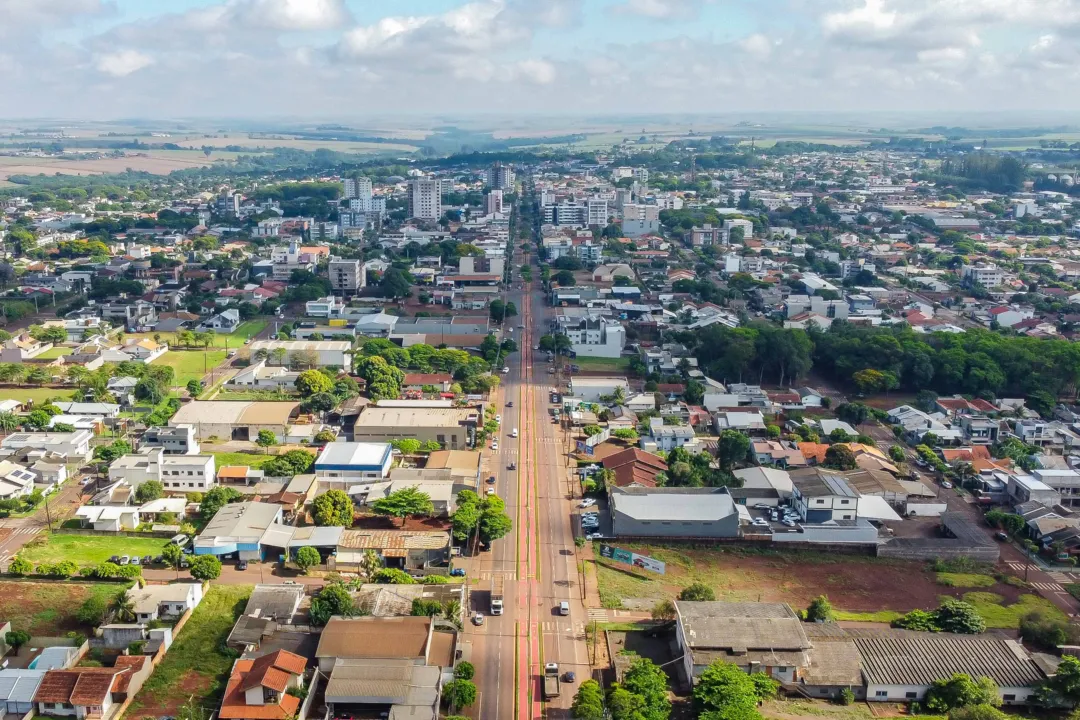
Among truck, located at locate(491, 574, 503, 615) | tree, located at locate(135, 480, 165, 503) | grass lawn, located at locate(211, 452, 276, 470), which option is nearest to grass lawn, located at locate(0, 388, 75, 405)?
grass lawn, located at locate(211, 452, 276, 470)

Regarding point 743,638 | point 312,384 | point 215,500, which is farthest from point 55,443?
point 743,638

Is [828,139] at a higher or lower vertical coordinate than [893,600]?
higher

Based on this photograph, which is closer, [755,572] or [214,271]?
[755,572]

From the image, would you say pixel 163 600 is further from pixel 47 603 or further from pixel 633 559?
pixel 633 559

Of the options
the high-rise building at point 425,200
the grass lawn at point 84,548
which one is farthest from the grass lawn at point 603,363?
the high-rise building at point 425,200

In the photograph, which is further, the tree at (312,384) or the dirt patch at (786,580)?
the tree at (312,384)

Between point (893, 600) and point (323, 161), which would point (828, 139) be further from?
point (893, 600)

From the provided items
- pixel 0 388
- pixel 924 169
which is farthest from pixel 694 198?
pixel 0 388

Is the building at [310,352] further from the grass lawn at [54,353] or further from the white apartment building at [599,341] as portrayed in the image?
the white apartment building at [599,341]
